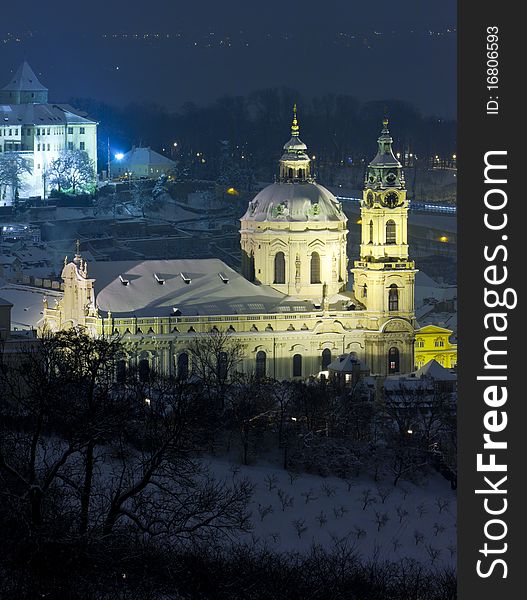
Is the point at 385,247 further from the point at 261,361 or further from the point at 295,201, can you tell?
the point at 261,361

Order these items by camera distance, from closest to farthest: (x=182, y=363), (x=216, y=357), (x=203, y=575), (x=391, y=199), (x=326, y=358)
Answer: (x=203, y=575) < (x=216, y=357) < (x=182, y=363) < (x=326, y=358) < (x=391, y=199)

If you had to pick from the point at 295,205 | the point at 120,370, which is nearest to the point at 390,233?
the point at 295,205

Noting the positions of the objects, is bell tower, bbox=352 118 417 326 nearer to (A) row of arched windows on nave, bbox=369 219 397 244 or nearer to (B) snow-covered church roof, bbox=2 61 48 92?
(A) row of arched windows on nave, bbox=369 219 397 244

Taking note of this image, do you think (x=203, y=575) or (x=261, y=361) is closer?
(x=203, y=575)

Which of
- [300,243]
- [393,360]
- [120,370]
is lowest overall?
[120,370]

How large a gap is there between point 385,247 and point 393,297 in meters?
1.15

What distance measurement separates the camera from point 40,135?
328ft

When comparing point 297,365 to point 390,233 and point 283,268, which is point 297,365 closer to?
point 283,268

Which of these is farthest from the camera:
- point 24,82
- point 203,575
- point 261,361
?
point 24,82

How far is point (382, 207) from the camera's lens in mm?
58562

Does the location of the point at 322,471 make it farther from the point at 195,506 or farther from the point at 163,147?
the point at 163,147

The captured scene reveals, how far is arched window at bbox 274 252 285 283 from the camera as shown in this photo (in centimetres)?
5981

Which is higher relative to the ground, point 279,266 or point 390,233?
point 390,233

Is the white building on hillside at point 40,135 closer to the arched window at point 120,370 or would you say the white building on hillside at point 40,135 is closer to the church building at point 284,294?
the church building at point 284,294
